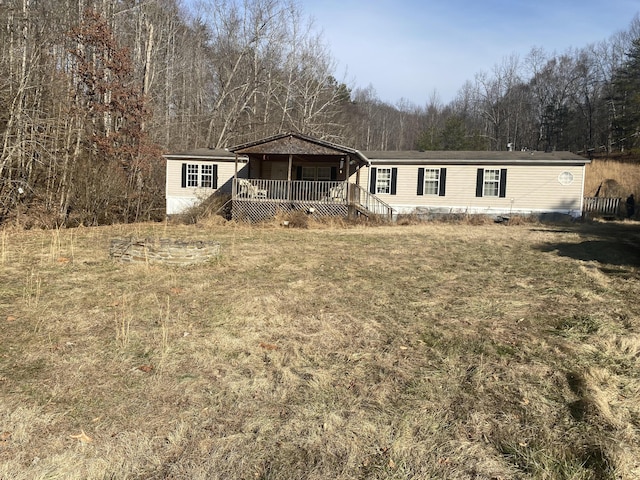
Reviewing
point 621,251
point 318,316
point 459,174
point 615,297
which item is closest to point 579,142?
point 459,174

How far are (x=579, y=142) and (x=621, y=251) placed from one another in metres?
40.8

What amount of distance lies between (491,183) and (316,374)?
17239mm

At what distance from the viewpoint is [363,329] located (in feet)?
15.2

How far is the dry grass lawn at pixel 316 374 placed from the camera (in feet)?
8.07

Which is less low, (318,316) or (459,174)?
(459,174)

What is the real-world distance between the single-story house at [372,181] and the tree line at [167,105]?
2.72 metres

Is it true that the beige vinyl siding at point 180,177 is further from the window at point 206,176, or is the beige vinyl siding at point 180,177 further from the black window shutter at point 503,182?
the black window shutter at point 503,182

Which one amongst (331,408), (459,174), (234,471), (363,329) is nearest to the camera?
(234,471)

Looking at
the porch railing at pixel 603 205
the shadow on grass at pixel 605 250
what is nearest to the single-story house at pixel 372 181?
the porch railing at pixel 603 205

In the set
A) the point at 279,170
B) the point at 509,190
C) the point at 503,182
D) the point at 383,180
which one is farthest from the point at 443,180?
the point at 279,170

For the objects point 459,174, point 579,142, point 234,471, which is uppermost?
point 579,142

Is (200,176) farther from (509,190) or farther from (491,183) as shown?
(509,190)

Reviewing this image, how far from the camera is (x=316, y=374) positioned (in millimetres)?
3549

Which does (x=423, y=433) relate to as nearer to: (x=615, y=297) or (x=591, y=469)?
(x=591, y=469)
